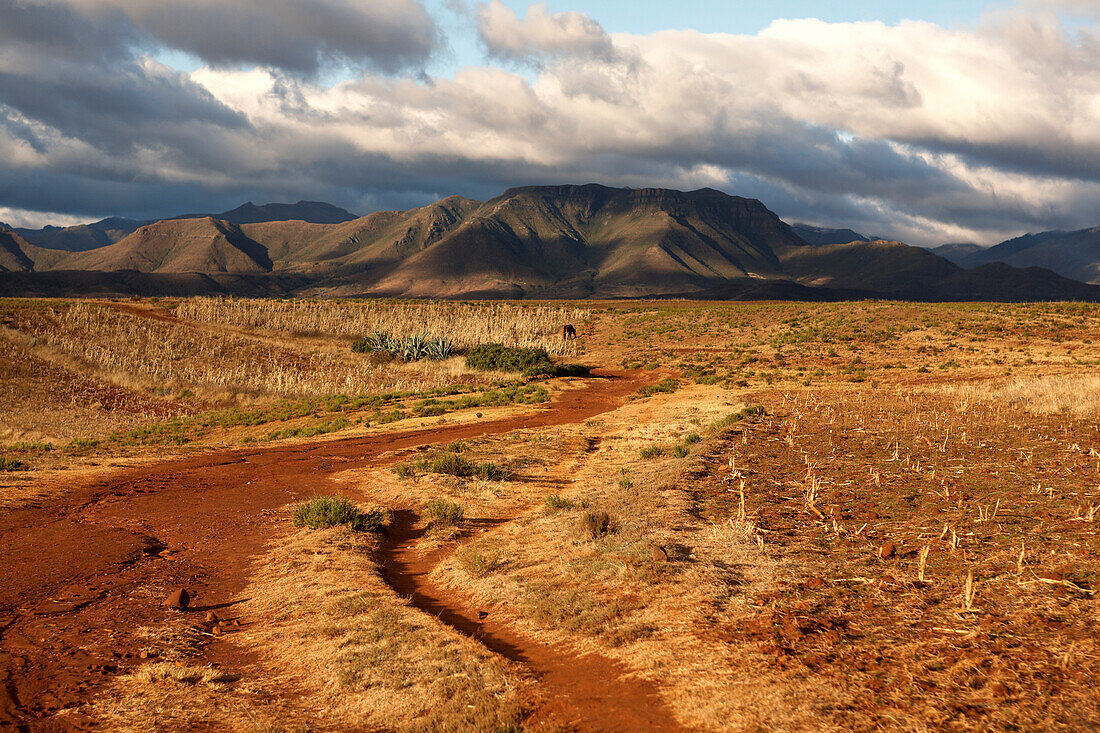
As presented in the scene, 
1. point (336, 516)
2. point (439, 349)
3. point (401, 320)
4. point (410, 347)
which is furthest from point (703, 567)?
point (401, 320)

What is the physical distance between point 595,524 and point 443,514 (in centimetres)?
346

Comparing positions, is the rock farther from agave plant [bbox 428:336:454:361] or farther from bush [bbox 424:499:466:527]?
agave plant [bbox 428:336:454:361]

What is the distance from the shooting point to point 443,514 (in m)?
12.6

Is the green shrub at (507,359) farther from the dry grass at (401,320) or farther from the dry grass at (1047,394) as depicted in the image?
the dry grass at (1047,394)

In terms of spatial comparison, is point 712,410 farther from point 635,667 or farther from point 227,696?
point 227,696

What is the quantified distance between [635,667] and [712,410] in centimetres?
1742

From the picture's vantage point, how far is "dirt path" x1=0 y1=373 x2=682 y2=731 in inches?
259

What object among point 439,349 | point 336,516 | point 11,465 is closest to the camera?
point 336,516

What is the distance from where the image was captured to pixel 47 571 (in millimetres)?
9469

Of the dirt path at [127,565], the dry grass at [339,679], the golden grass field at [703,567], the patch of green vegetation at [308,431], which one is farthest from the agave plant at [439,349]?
the dry grass at [339,679]

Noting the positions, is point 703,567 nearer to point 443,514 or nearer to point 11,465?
point 443,514

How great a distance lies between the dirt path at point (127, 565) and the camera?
21.6ft

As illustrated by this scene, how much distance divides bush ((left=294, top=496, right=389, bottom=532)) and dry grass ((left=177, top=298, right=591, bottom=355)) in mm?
34641

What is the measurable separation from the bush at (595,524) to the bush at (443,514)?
2861mm
